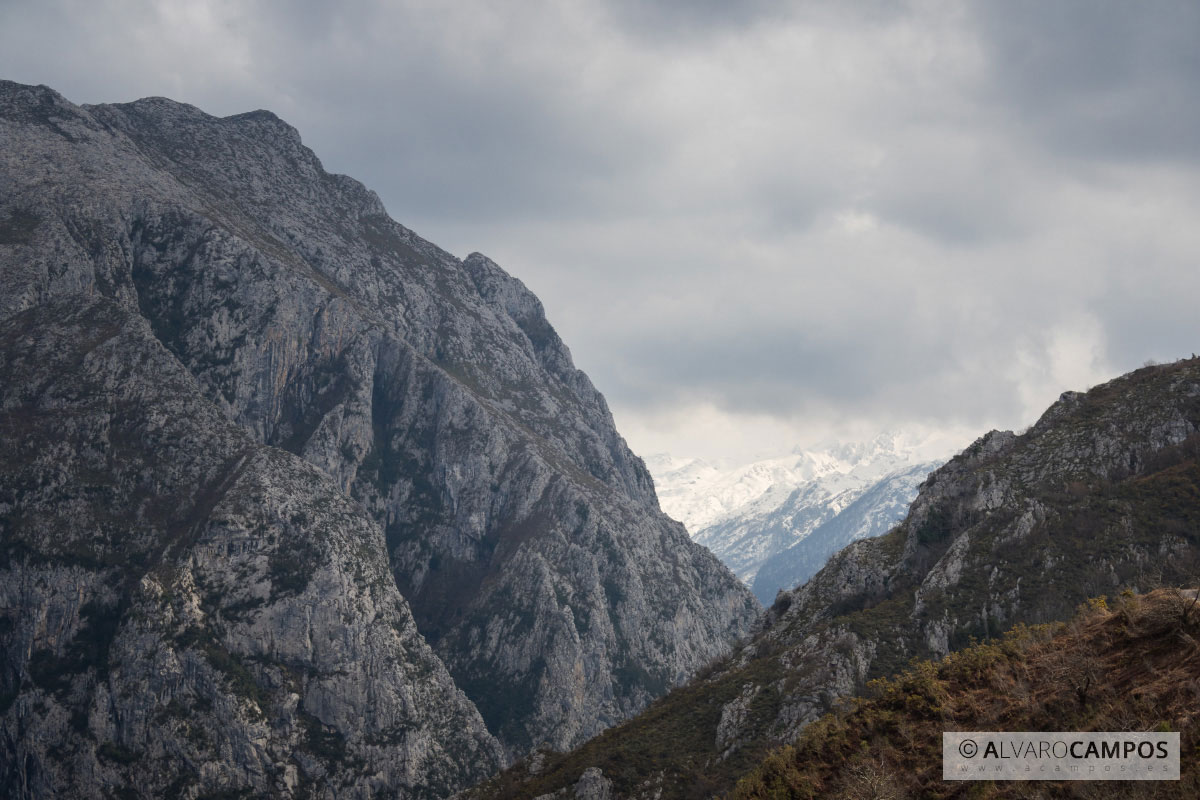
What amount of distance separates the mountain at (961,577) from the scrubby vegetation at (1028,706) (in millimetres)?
29571

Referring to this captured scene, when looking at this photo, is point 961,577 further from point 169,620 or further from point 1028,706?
point 169,620

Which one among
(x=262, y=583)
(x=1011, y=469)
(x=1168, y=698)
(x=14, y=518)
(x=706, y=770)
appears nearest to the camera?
(x=1168, y=698)

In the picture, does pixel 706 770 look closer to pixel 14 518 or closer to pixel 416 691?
pixel 416 691

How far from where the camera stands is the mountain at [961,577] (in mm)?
70938

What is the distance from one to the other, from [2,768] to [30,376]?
85200 millimetres

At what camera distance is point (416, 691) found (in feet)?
623

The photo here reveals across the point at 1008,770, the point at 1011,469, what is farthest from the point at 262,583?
the point at 1008,770

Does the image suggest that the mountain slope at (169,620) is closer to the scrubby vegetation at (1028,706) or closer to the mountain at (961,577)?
the mountain at (961,577)

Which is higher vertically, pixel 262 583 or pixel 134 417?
pixel 134 417

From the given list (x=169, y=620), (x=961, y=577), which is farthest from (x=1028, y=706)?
(x=169, y=620)

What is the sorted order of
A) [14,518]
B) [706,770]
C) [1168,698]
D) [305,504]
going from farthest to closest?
[305,504], [14,518], [706,770], [1168,698]

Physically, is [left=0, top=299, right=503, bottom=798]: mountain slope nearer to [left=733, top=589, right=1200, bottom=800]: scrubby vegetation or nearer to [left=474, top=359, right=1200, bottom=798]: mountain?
[left=474, top=359, right=1200, bottom=798]: mountain

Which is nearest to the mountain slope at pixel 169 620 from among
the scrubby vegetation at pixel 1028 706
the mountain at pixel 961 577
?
the mountain at pixel 961 577

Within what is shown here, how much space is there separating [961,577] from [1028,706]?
52950 millimetres
